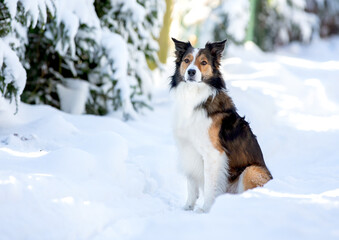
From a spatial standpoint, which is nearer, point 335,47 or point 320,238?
point 320,238

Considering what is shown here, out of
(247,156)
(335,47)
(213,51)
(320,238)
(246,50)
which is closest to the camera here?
Answer: (320,238)

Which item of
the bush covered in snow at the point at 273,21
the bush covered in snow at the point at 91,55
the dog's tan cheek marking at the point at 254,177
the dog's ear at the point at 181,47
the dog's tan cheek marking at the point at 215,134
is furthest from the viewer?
the bush covered in snow at the point at 273,21

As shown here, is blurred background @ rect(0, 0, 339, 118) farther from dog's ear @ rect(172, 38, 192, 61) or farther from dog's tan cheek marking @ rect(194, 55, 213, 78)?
dog's tan cheek marking @ rect(194, 55, 213, 78)

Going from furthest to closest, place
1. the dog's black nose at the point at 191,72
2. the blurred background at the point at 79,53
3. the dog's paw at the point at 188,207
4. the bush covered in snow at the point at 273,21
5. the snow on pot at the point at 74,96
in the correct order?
1. the bush covered in snow at the point at 273,21
2. the snow on pot at the point at 74,96
3. the blurred background at the point at 79,53
4. the dog's paw at the point at 188,207
5. the dog's black nose at the point at 191,72

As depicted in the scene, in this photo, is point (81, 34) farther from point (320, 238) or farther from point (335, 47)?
point (335, 47)

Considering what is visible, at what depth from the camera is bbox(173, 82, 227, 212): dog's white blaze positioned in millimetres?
4375

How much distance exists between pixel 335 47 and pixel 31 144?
16.9 meters

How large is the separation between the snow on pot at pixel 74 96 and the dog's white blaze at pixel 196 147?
2.89 m

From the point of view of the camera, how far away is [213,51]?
15.4 ft

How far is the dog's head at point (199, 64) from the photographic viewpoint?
452 cm

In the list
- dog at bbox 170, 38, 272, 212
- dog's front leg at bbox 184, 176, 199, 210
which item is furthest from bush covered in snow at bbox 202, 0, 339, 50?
dog's front leg at bbox 184, 176, 199, 210

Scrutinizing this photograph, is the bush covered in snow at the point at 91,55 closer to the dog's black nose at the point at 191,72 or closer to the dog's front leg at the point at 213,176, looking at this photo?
the dog's black nose at the point at 191,72

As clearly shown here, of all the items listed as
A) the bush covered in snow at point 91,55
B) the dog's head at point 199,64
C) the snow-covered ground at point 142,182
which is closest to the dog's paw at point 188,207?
the snow-covered ground at point 142,182

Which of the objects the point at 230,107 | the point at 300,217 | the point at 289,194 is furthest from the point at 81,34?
the point at 300,217
